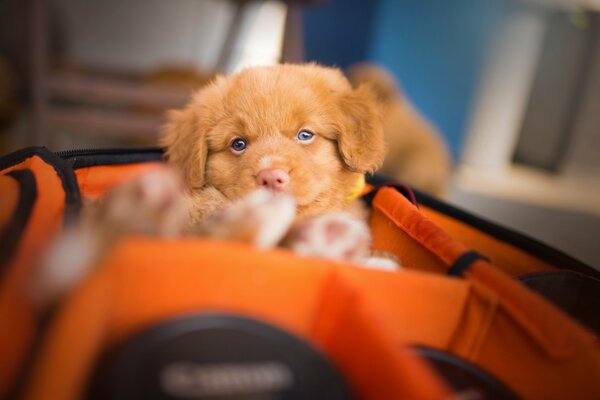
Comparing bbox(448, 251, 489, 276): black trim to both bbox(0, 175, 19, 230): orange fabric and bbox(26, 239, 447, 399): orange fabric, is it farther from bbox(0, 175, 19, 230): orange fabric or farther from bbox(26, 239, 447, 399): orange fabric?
bbox(0, 175, 19, 230): orange fabric

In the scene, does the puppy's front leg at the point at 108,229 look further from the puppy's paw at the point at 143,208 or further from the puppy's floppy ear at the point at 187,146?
the puppy's floppy ear at the point at 187,146

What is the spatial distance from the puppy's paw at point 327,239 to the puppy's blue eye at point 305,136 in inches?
14.4

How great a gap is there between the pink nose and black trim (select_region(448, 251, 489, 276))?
13.1 inches

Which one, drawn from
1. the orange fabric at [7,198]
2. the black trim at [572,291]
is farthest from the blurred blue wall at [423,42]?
the orange fabric at [7,198]

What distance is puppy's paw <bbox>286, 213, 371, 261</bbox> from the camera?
616 millimetres

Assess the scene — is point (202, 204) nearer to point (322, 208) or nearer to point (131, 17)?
point (322, 208)

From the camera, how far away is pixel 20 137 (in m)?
2.76

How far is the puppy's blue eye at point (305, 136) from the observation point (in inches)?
38.6

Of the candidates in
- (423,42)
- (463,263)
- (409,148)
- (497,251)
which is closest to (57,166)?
(463,263)

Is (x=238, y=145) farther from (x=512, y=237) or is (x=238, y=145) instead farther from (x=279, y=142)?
(x=512, y=237)

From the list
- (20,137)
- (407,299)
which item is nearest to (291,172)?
(407,299)

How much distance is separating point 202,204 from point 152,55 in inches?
139

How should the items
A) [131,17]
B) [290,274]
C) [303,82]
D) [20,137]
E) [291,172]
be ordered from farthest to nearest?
[131,17] → [20,137] → [303,82] → [291,172] → [290,274]

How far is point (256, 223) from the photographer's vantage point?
0.57 meters
